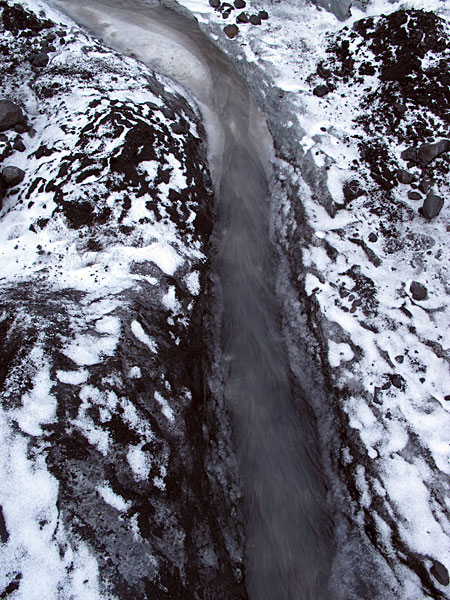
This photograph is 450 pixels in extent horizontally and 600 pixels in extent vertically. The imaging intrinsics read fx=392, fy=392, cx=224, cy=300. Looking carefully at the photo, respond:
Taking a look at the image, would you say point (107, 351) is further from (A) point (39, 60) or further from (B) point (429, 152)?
(A) point (39, 60)

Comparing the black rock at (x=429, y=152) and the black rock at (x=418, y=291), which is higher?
the black rock at (x=429, y=152)

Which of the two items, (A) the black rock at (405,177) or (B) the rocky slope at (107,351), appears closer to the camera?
(B) the rocky slope at (107,351)

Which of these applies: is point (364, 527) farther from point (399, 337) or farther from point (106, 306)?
point (106, 306)

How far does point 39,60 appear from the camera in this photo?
8.07m

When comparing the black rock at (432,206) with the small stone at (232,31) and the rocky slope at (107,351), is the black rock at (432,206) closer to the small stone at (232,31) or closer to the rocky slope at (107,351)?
the rocky slope at (107,351)

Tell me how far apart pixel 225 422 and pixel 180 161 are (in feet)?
14.4

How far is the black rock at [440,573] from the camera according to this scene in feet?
12.9

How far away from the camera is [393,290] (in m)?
5.75

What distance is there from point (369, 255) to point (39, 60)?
766 cm

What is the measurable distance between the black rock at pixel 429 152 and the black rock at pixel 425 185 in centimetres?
35

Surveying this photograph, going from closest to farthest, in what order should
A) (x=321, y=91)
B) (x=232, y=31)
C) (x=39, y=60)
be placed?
(x=321, y=91) < (x=39, y=60) < (x=232, y=31)

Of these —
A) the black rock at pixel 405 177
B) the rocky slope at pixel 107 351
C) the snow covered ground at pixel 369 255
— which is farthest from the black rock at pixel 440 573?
the black rock at pixel 405 177

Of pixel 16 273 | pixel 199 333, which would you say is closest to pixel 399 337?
pixel 199 333

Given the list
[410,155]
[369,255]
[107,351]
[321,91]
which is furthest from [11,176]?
[410,155]
